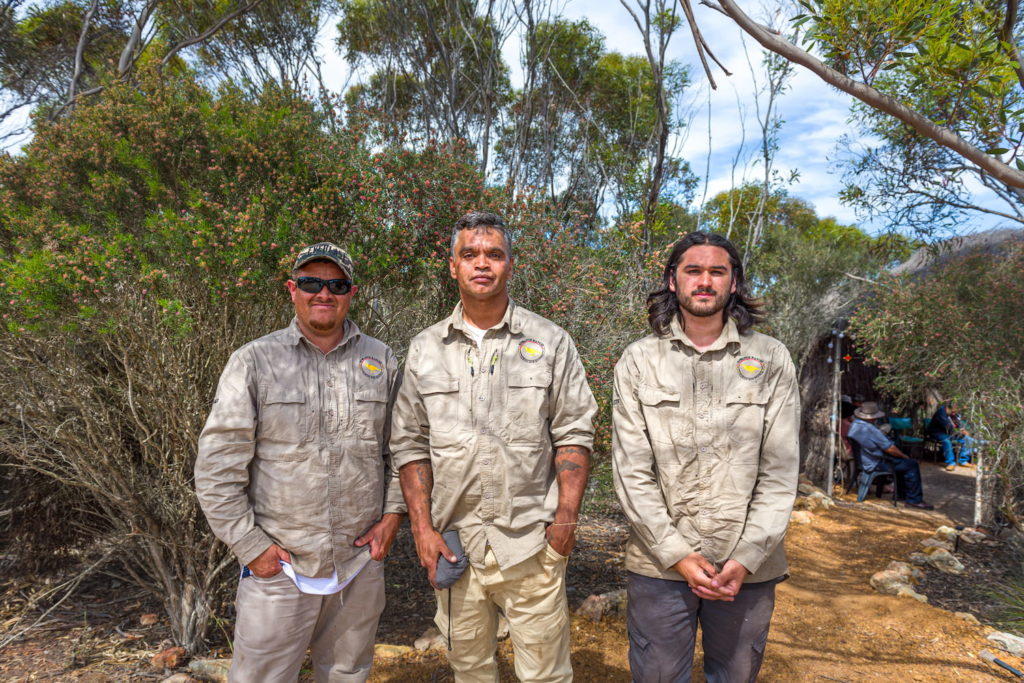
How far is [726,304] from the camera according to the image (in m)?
2.30

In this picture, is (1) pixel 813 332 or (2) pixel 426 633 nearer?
(2) pixel 426 633

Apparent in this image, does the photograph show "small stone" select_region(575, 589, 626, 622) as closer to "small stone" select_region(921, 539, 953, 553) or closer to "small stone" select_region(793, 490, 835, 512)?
"small stone" select_region(921, 539, 953, 553)

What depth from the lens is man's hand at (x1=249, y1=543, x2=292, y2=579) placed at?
2.11m

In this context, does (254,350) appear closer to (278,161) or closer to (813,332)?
(278,161)

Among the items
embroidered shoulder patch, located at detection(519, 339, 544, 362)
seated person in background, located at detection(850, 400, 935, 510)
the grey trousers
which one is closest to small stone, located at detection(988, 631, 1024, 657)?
the grey trousers

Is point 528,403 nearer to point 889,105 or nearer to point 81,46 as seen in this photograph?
point 889,105

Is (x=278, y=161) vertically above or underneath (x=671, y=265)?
above

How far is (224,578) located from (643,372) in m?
3.26

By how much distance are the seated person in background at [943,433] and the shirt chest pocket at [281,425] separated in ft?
47.1

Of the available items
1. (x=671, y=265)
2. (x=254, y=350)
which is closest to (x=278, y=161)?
(x=254, y=350)

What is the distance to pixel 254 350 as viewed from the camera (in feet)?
7.36

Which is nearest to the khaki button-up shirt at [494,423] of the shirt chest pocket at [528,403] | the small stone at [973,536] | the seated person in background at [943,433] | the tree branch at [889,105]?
the shirt chest pocket at [528,403]

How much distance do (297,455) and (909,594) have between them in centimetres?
550

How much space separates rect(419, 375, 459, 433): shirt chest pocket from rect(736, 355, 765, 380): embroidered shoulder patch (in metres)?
1.08
